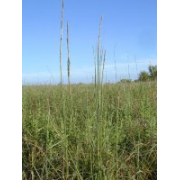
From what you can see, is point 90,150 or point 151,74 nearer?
point 90,150

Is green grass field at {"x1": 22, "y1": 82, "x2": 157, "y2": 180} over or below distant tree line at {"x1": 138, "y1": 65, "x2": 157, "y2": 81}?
below

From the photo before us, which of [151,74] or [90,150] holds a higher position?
[151,74]

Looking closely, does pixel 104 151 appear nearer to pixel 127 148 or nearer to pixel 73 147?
pixel 73 147

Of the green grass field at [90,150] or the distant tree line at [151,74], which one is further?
the distant tree line at [151,74]

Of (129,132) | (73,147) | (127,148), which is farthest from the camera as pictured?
(129,132)

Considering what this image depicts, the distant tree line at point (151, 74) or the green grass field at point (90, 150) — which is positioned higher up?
the distant tree line at point (151, 74)

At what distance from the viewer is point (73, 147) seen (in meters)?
1.41

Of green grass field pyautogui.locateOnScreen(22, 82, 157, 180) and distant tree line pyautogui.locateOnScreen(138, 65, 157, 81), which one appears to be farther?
distant tree line pyautogui.locateOnScreen(138, 65, 157, 81)

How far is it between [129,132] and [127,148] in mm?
167
